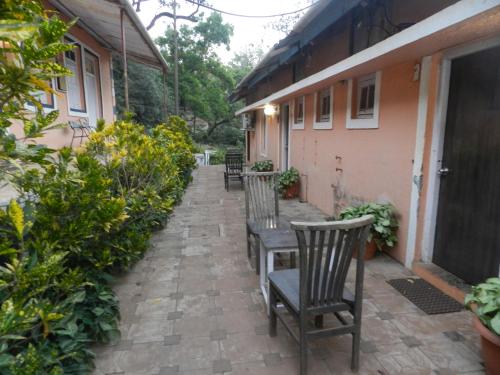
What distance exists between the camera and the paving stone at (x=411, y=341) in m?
2.19

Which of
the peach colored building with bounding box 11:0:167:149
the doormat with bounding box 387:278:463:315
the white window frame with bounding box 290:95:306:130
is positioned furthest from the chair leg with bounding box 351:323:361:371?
the white window frame with bounding box 290:95:306:130

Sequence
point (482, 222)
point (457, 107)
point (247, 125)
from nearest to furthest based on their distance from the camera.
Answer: point (482, 222) → point (457, 107) → point (247, 125)

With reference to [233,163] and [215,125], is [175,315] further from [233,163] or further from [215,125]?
[215,125]

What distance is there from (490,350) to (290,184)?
5321 mm

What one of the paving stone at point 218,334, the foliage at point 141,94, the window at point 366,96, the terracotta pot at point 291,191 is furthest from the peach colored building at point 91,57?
the foliage at point 141,94

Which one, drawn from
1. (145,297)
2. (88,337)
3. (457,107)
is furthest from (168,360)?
(457,107)

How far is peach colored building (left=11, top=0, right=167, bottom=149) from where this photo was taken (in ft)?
13.9

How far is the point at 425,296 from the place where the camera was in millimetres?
2816

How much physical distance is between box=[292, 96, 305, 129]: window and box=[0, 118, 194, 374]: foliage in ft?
15.9

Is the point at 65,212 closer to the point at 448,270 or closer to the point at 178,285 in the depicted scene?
the point at 178,285

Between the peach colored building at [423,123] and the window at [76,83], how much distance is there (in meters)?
4.04

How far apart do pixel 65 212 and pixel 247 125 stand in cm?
1278

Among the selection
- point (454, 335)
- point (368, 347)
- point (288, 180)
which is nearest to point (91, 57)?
point (288, 180)

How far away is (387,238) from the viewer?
11.7ft
